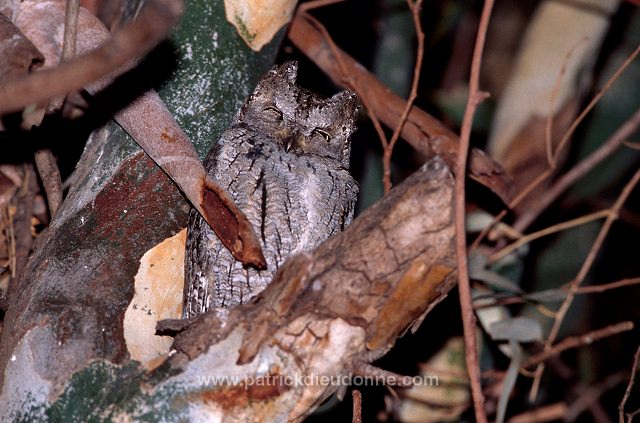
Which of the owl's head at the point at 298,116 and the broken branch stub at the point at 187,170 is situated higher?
the broken branch stub at the point at 187,170

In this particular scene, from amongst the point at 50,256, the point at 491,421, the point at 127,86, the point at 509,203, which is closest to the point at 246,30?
the point at 127,86

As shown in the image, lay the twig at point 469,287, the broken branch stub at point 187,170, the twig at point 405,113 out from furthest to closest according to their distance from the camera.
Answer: the twig at point 405,113 < the broken branch stub at point 187,170 < the twig at point 469,287

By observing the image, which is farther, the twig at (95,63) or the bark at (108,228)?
the bark at (108,228)

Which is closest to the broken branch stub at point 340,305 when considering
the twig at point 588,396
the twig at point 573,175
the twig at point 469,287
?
the twig at point 469,287

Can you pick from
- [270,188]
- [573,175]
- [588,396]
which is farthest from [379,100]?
[588,396]

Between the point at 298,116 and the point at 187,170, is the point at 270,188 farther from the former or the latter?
the point at 298,116

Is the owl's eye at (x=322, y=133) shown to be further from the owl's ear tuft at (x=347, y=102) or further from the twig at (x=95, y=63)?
the twig at (x=95, y=63)

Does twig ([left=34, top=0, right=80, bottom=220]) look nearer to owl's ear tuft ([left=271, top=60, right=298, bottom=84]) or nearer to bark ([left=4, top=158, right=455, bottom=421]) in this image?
owl's ear tuft ([left=271, top=60, right=298, bottom=84])

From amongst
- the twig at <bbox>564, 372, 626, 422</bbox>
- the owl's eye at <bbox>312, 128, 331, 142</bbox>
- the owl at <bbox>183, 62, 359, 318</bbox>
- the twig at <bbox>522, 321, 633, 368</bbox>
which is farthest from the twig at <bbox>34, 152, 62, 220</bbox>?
the twig at <bbox>564, 372, 626, 422</bbox>
